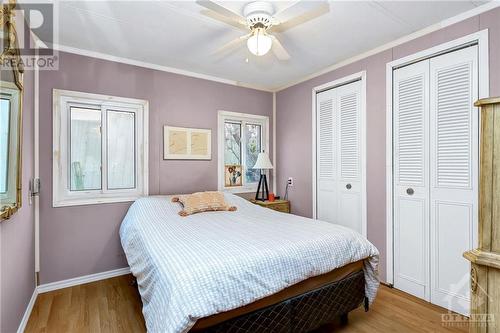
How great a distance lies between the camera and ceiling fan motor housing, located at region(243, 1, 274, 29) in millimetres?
1955

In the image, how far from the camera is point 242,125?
4008 mm

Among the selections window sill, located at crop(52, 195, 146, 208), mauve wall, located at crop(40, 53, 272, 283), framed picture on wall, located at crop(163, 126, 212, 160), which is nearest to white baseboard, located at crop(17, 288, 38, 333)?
mauve wall, located at crop(40, 53, 272, 283)

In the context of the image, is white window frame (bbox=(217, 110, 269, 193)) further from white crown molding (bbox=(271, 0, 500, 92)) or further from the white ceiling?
white crown molding (bbox=(271, 0, 500, 92))

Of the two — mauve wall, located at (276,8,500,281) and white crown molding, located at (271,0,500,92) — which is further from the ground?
white crown molding, located at (271,0,500,92)

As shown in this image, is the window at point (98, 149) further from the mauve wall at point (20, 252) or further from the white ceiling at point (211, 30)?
the white ceiling at point (211, 30)

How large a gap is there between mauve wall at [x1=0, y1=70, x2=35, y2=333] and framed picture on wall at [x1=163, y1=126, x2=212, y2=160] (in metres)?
1.35

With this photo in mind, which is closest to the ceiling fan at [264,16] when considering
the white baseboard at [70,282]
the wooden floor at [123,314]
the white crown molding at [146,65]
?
the white crown molding at [146,65]

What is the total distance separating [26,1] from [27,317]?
250 centimetres

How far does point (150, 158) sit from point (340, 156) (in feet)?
7.79

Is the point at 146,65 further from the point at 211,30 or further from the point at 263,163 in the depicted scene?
the point at 263,163

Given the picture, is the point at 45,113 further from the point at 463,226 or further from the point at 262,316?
the point at 463,226

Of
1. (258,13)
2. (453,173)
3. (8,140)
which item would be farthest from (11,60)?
(453,173)

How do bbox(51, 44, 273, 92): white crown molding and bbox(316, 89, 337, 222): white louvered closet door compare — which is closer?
bbox(51, 44, 273, 92): white crown molding

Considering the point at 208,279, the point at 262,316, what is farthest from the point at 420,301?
the point at 208,279
